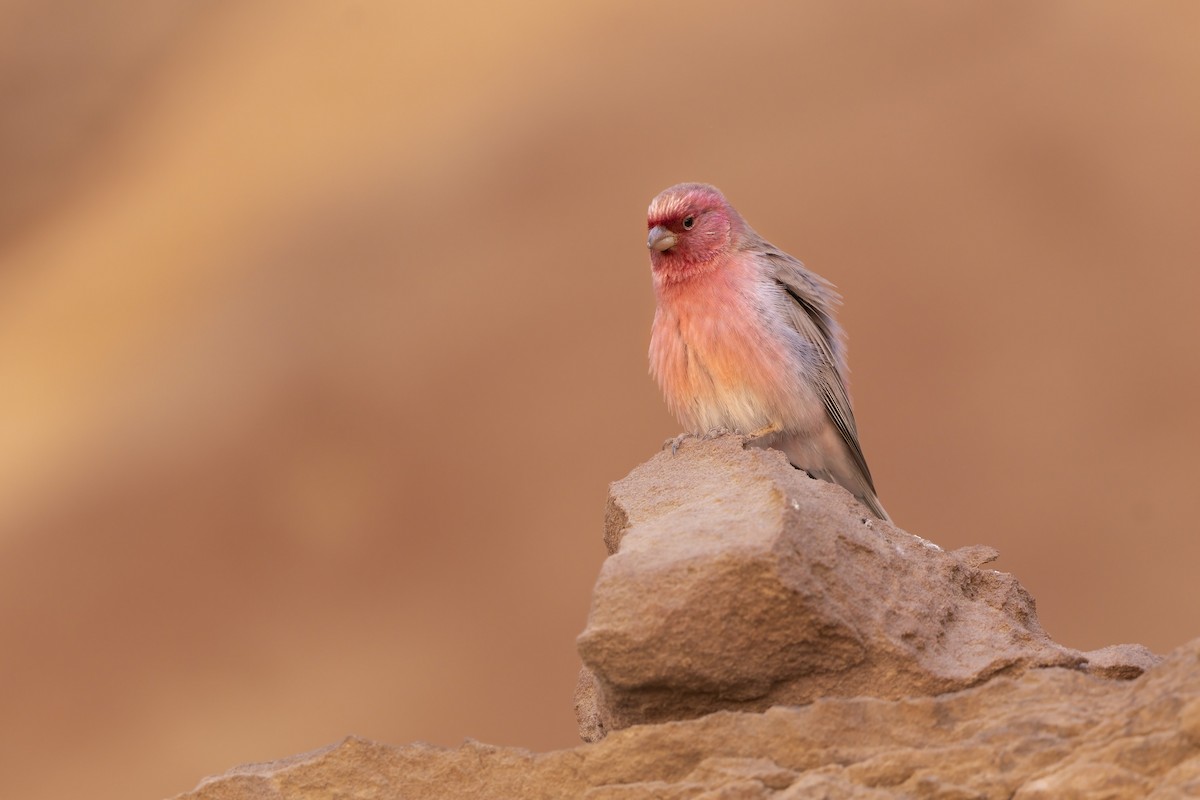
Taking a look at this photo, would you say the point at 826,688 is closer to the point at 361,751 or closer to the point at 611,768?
the point at 611,768

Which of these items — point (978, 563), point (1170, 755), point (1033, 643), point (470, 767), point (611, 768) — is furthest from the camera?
point (978, 563)

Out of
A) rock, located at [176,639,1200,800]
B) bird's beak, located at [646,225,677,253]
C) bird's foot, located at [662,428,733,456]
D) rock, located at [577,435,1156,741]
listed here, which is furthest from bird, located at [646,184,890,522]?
rock, located at [176,639,1200,800]

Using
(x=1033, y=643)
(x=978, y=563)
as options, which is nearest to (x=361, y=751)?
(x=1033, y=643)

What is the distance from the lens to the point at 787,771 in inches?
144

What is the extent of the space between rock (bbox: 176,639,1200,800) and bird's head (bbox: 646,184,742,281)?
3.10 m

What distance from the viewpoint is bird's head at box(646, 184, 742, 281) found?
6.73m

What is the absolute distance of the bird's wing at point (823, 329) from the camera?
6777 mm

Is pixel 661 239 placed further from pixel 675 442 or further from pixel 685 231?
pixel 675 442

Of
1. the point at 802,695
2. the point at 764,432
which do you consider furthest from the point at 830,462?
the point at 802,695

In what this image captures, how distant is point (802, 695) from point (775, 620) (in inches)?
12.9

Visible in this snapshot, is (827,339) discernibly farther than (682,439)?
Yes

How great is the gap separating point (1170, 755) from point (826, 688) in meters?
1.13

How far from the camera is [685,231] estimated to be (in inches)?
266

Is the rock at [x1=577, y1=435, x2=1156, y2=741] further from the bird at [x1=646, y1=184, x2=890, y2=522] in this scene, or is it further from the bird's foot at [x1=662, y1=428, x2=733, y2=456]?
the bird at [x1=646, y1=184, x2=890, y2=522]
